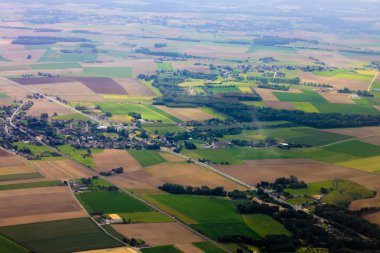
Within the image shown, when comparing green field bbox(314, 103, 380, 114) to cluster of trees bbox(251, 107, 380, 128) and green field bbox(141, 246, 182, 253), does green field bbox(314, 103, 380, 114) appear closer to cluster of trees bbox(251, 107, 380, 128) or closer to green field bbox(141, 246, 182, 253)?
cluster of trees bbox(251, 107, 380, 128)

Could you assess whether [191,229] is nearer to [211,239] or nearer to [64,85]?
[211,239]

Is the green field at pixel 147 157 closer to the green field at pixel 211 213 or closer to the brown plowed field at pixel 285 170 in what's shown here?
the brown plowed field at pixel 285 170

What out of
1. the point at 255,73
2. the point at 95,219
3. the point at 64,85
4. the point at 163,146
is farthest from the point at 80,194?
the point at 255,73

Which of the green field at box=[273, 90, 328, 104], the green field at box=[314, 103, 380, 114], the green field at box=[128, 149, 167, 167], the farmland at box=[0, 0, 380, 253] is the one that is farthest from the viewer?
the green field at box=[273, 90, 328, 104]

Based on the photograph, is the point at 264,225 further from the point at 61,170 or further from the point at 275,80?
the point at 275,80

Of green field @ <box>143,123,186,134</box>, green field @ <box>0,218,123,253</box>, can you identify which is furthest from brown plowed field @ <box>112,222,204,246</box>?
green field @ <box>143,123,186,134</box>

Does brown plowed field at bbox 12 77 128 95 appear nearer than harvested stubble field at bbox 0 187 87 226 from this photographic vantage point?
No

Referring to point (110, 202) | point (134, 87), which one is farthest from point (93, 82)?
point (110, 202)
